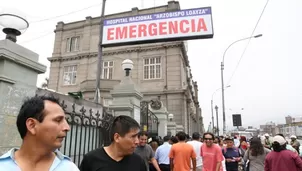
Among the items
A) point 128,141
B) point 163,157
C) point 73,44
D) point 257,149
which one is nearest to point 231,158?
point 257,149

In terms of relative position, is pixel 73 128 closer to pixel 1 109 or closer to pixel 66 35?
pixel 1 109

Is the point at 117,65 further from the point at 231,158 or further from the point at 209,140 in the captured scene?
the point at 209,140

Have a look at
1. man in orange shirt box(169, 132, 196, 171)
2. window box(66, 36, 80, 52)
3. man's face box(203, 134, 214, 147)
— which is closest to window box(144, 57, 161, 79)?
window box(66, 36, 80, 52)

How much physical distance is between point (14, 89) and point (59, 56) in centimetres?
2571

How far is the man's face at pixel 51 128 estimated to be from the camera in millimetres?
1322

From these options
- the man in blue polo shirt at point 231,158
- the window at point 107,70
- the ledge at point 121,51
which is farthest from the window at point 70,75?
the man in blue polo shirt at point 231,158

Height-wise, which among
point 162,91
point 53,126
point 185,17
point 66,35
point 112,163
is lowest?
point 112,163

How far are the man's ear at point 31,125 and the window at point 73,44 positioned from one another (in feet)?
89.5

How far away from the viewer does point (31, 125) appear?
134 cm

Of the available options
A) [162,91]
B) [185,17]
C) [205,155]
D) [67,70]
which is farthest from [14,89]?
[67,70]

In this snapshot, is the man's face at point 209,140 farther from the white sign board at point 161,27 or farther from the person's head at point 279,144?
the white sign board at point 161,27

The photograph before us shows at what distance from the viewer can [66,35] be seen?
2738cm

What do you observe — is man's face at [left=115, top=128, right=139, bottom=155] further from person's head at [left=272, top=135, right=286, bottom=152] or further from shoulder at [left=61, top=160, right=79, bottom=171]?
person's head at [left=272, top=135, right=286, bottom=152]

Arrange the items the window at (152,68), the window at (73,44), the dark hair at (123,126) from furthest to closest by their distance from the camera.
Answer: the window at (73,44)
the window at (152,68)
the dark hair at (123,126)
